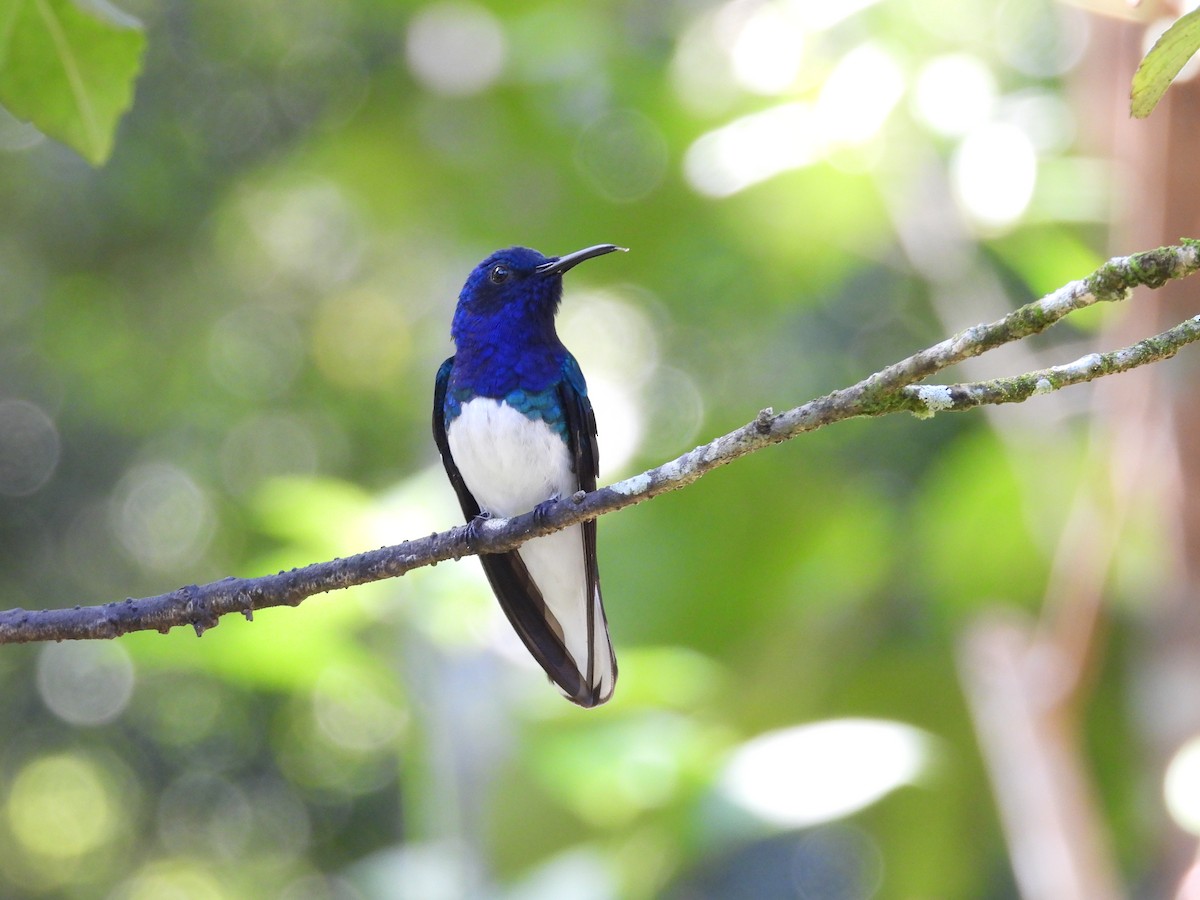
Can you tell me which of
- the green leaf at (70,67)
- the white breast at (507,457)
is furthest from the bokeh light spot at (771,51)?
the green leaf at (70,67)

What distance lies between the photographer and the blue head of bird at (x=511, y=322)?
15.2 ft

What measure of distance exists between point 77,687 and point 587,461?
864 centimetres

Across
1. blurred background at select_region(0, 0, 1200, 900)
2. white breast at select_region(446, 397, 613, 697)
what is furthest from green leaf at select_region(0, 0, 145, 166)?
blurred background at select_region(0, 0, 1200, 900)

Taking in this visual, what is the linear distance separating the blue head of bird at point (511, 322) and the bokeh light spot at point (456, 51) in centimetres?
417

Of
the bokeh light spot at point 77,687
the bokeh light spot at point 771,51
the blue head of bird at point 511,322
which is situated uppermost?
the bokeh light spot at point 77,687

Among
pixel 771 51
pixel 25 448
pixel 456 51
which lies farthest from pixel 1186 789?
pixel 25 448

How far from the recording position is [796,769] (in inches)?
227

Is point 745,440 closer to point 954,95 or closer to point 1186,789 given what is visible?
point 1186,789

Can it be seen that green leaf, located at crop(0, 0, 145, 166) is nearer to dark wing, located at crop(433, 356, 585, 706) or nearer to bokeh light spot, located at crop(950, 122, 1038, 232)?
dark wing, located at crop(433, 356, 585, 706)

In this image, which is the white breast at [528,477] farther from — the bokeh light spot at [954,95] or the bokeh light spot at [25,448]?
the bokeh light spot at [25,448]

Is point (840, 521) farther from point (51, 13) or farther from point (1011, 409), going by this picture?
point (51, 13)

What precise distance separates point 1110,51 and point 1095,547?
2.10 meters

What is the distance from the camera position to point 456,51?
926 centimetres

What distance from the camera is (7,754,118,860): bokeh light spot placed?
38.8 feet
